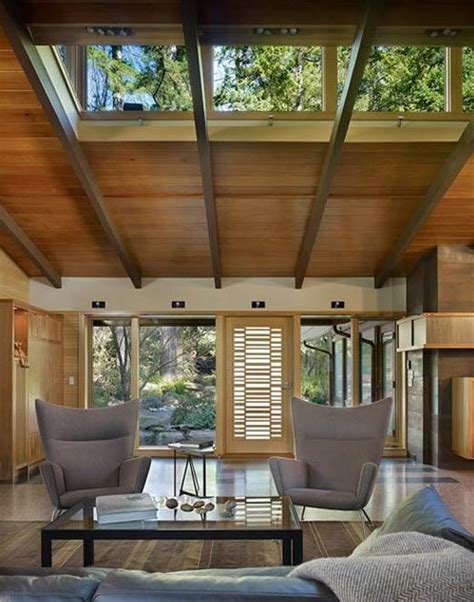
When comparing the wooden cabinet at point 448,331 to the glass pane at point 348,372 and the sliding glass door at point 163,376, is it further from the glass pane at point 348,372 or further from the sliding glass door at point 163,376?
the sliding glass door at point 163,376

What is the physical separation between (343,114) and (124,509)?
12.1 feet

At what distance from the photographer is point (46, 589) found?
4.71 feet

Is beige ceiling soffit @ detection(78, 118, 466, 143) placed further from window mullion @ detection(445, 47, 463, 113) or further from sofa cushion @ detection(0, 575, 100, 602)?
sofa cushion @ detection(0, 575, 100, 602)

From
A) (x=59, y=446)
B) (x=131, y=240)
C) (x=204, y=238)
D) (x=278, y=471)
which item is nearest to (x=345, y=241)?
(x=204, y=238)

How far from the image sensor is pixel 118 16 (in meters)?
4.89

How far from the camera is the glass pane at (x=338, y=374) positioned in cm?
928

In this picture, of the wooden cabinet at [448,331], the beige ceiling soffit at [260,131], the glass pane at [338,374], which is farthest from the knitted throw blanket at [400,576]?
the glass pane at [338,374]

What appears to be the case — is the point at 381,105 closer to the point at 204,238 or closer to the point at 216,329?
the point at 204,238

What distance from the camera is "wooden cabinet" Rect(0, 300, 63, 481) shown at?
7012 mm

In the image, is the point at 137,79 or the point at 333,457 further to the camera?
the point at 137,79

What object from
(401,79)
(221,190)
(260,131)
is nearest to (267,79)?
(260,131)

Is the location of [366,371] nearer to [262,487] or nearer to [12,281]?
[262,487]

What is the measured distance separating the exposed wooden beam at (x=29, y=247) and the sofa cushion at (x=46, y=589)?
6.04 meters

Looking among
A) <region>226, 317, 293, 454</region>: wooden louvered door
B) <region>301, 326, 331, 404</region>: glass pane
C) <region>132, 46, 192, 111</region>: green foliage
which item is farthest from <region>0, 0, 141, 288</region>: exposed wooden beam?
<region>301, 326, 331, 404</region>: glass pane
